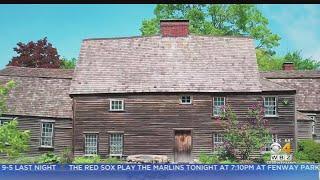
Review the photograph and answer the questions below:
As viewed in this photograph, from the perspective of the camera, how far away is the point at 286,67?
1476 centimetres

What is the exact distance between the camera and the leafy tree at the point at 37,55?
1350cm

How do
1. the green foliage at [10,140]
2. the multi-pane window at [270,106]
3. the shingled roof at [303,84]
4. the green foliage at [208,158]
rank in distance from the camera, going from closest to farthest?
the green foliage at [10,140] < the green foliage at [208,158] < the shingled roof at [303,84] < the multi-pane window at [270,106]

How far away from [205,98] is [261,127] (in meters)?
1.73

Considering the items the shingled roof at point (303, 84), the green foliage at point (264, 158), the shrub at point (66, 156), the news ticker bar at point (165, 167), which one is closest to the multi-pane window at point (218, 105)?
the shingled roof at point (303, 84)

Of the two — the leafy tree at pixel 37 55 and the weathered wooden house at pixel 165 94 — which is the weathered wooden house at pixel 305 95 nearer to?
the weathered wooden house at pixel 165 94

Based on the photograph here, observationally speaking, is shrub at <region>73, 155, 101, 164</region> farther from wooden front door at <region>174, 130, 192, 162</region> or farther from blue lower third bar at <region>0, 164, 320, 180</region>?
Answer: blue lower third bar at <region>0, 164, 320, 180</region>

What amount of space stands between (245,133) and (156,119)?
2509mm

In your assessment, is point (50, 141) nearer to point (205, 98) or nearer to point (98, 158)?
point (98, 158)

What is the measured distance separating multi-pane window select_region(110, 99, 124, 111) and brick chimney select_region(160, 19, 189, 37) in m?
2.12

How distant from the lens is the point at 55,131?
15.5m

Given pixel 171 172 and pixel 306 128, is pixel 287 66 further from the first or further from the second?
pixel 171 172

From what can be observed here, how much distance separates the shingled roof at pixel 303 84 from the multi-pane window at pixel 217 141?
192cm

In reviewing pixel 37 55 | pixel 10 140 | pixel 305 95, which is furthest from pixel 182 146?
pixel 10 140

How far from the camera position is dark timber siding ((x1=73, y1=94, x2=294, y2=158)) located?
15656 mm
